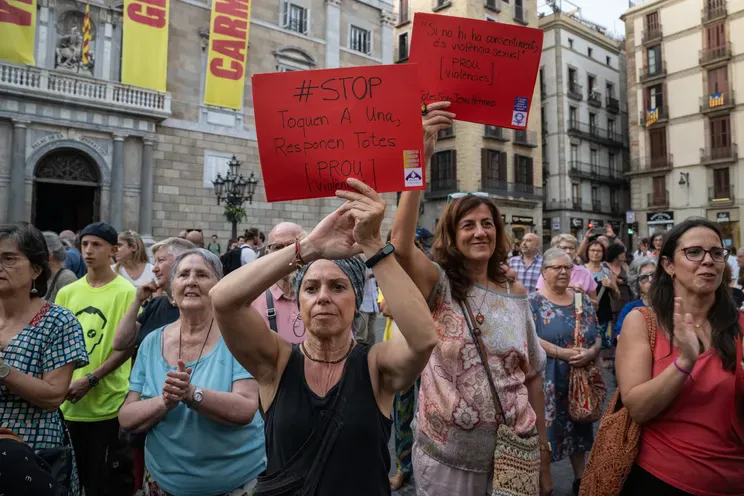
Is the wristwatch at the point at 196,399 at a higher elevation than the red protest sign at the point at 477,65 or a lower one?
lower

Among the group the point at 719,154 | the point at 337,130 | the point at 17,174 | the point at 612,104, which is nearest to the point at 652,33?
the point at 612,104

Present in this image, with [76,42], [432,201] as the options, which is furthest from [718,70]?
[76,42]

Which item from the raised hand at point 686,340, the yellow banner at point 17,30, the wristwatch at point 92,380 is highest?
the yellow banner at point 17,30

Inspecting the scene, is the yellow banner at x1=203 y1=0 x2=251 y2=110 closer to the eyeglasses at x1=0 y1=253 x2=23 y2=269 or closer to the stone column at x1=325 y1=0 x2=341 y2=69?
the stone column at x1=325 y1=0 x2=341 y2=69

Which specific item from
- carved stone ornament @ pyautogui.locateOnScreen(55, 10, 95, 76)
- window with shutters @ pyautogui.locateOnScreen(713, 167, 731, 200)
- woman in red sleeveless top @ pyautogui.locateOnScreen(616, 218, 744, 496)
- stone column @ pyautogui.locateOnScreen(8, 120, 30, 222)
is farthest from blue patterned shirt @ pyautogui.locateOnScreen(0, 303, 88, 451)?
window with shutters @ pyautogui.locateOnScreen(713, 167, 731, 200)

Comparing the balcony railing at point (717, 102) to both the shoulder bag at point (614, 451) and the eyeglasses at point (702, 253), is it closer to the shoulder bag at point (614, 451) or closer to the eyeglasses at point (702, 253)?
the eyeglasses at point (702, 253)

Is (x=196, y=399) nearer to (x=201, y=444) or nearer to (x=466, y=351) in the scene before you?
(x=201, y=444)

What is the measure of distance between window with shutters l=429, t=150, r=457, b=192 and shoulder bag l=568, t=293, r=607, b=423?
25130 mm

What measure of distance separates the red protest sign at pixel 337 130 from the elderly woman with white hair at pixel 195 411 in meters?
0.94

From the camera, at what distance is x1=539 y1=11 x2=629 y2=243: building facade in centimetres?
3344

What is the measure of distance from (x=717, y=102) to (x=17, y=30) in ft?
111

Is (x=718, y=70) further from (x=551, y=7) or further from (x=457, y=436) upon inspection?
(x=457, y=436)

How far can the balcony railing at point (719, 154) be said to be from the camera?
29.0 metres

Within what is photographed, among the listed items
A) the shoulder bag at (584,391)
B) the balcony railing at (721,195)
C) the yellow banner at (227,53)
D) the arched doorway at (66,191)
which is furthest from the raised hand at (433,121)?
the balcony railing at (721,195)
